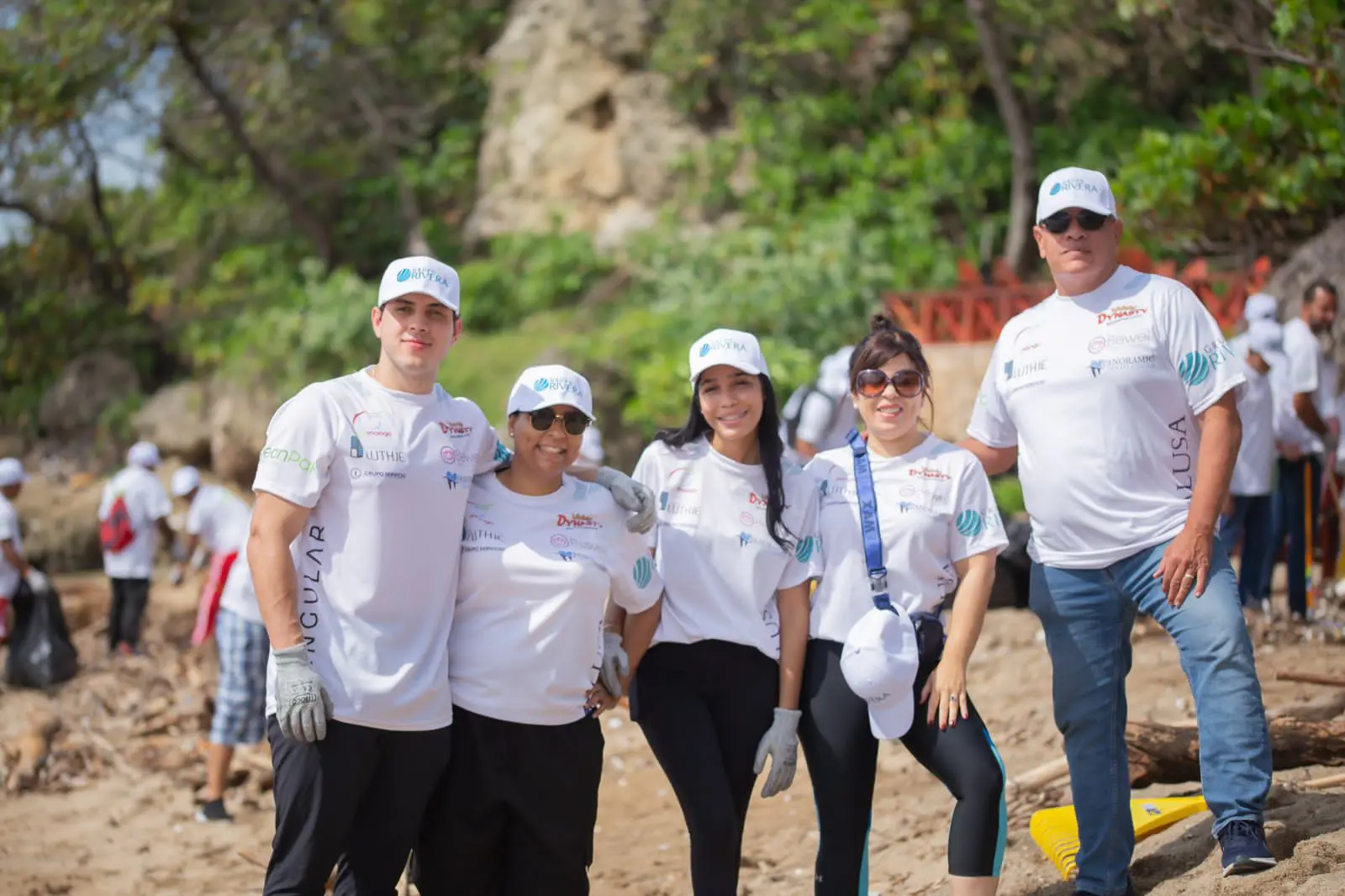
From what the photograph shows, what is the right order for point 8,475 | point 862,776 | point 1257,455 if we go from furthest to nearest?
1. point 8,475
2. point 1257,455
3. point 862,776

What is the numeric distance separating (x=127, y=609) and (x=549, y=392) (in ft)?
29.7

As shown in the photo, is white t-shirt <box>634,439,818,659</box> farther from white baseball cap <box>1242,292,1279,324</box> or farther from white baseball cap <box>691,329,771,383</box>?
white baseball cap <box>1242,292,1279,324</box>

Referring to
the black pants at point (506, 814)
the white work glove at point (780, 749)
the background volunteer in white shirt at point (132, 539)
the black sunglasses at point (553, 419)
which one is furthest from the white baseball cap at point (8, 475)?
the white work glove at point (780, 749)

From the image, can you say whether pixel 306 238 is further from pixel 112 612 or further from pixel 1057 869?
pixel 1057 869

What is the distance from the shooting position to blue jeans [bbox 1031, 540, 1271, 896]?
12.5 feet

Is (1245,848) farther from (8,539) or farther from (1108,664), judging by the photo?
(8,539)

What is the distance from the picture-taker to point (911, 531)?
12.7 ft

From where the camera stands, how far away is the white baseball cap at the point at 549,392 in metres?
3.81

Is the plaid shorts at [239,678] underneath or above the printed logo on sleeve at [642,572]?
underneath

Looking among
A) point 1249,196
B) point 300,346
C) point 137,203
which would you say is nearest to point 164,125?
point 137,203

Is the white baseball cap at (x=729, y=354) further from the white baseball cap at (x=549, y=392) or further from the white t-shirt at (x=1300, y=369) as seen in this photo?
the white t-shirt at (x=1300, y=369)

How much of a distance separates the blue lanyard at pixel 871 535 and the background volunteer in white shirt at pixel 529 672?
26.1 inches

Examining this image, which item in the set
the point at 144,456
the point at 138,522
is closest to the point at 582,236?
the point at 144,456

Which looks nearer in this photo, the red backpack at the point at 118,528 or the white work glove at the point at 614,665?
the white work glove at the point at 614,665
